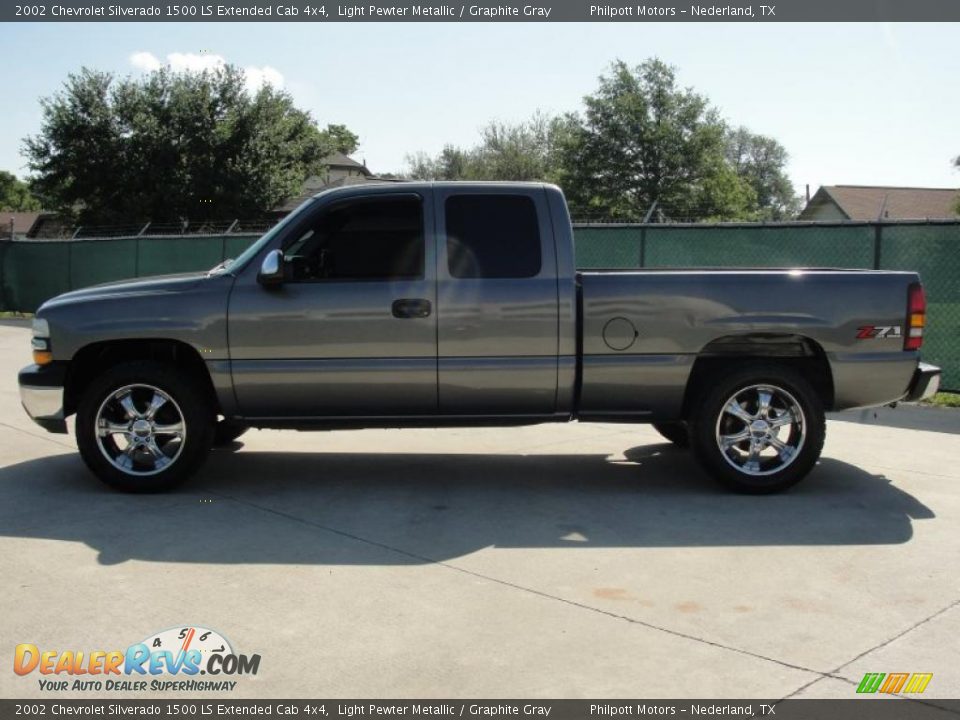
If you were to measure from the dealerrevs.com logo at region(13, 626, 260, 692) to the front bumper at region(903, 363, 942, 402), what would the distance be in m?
4.72

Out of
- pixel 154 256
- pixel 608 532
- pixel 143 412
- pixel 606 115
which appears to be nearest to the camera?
pixel 608 532

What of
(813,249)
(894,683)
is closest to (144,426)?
(894,683)

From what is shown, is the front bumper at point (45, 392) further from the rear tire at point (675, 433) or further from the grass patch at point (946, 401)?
the grass patch at point (946, 401)

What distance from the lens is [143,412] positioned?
6.33 metres

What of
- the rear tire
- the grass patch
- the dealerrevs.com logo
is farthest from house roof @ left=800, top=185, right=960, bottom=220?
the dealerrevs.com logo

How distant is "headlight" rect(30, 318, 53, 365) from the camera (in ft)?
20.8

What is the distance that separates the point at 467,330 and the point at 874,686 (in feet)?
11.1

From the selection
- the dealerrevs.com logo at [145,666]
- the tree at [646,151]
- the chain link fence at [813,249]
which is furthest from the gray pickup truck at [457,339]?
the tree at [646,151]

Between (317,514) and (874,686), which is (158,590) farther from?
(874,686)

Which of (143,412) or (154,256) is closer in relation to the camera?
(143,412)

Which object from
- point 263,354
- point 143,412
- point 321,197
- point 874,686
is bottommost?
point 874,686

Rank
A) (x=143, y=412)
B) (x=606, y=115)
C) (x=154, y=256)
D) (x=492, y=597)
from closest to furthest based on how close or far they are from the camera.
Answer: (x=492, y=597) → (x=143, y=412) → (x=154, y=256) → (x=606, y=115)

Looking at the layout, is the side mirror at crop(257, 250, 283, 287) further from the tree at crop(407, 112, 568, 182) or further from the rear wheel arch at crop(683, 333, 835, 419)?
the tree at crop(407, 112, 568, 182)
